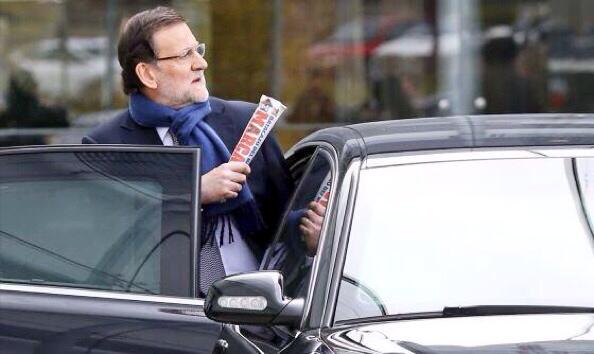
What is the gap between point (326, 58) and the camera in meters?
12.7

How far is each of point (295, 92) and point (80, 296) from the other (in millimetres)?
8020

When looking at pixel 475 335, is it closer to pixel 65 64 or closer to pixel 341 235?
pixel 341 235

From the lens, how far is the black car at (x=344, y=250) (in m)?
3.92

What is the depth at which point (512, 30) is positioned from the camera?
1267 centimetres

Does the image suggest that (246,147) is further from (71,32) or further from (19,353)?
(71,32)

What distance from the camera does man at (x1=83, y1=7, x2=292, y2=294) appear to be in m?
5.11

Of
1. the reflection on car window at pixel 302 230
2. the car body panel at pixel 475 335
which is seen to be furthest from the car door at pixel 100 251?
the car body panel at pixel 475 335

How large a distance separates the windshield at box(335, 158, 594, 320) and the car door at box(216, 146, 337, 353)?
0.14 m

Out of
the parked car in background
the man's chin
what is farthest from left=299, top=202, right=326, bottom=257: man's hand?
the parked car in background

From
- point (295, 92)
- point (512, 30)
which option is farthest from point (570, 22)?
point (295, 92)

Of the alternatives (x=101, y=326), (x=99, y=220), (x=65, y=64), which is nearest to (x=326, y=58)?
(x=65, y=64)

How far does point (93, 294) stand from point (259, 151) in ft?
2.73

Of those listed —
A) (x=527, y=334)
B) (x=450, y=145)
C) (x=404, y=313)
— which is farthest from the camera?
(x=450, y=145)

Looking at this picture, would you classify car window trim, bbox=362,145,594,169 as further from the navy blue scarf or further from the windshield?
the navy blue scarf
